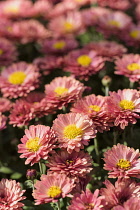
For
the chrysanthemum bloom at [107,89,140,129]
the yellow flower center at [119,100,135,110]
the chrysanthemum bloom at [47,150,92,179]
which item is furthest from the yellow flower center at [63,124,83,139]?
the yellow flower center at [119,100,135,110]

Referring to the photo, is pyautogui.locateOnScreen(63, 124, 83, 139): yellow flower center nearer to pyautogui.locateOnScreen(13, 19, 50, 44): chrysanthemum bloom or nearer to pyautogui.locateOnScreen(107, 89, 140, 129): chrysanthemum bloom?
pyautogui.locateOnScreen(107, 89, 140, 129): chrysanthemum bloom

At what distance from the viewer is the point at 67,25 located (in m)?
4.26

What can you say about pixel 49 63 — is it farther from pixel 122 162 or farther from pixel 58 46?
pixel 122 162

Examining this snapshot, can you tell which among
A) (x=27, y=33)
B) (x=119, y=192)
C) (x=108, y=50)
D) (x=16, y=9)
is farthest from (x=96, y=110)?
(x=16, y=9)

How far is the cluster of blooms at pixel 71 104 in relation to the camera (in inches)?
79.4

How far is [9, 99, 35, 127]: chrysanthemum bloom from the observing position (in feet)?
8.50

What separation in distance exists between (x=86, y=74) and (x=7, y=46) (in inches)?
39.9

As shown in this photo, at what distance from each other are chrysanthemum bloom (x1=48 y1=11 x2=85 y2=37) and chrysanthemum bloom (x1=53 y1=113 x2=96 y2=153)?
197cm

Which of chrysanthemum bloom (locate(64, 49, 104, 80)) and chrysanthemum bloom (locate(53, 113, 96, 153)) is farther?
chrysanthemum bloom (locate(64, 49, 104, 80))

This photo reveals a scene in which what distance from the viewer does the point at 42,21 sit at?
4.91 m

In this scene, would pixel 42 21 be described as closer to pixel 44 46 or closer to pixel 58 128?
pixel 44 46

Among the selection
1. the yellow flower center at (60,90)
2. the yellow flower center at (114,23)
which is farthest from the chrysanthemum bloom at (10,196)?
the yellow flower center at (114,23)

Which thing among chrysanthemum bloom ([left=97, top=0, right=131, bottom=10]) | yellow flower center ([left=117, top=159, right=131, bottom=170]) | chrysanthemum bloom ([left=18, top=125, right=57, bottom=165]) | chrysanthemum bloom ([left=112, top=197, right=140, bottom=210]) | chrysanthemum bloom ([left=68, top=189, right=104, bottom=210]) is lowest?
chrysanthemum bloom ([left=112, top=197, right=140, bottom=210])

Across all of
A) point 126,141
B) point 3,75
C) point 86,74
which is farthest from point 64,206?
point 3,75
